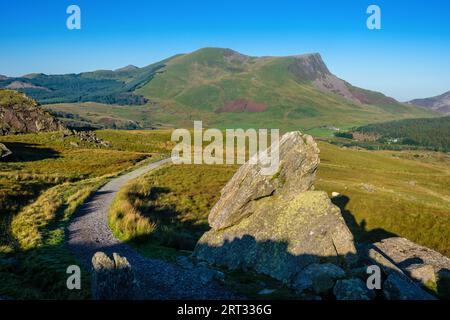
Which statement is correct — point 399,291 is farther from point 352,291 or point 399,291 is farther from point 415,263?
point 415,263

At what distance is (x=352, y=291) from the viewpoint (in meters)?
15.6

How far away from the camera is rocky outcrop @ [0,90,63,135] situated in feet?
360

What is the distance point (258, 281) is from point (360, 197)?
1316 inches

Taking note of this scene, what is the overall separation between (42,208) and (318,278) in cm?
2725

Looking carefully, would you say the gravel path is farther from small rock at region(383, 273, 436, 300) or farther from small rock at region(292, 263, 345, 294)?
small rock at region(383, 273, 436, 300)

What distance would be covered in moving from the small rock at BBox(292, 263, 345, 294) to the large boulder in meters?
1.21

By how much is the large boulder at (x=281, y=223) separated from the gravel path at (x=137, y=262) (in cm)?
419

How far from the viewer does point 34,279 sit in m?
18.5

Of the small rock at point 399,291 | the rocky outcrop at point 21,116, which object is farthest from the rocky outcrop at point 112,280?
the rocky outcrop at point 21,116

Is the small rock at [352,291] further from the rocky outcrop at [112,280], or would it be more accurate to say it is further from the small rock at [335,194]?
the small rock at [335,194]

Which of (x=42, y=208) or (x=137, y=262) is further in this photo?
(x=42, y=208)

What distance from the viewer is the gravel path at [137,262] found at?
17.2m

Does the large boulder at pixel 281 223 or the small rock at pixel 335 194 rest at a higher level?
the large boulder at pixel 281 223

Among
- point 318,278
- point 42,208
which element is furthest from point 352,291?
point 42,208
